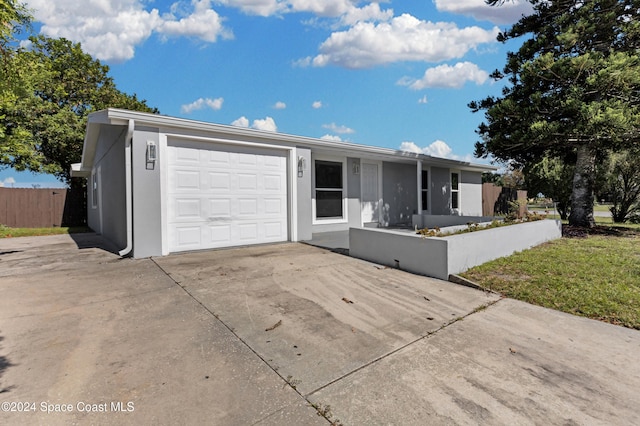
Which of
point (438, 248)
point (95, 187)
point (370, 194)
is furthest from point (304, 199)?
point (95, 187)

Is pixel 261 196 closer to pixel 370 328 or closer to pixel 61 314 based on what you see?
pixel 61 314

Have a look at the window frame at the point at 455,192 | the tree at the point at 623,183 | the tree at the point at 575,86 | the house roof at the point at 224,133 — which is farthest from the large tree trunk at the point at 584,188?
the window frame at the point at 455,192

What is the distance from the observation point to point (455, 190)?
14578 mm

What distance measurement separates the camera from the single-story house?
6.23 metres

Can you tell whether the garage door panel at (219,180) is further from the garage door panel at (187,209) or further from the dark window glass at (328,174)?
the dark window glass at (328,174)

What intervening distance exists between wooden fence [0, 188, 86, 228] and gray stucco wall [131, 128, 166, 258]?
41.3ft

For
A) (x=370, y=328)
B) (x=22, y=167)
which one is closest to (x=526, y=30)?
(x=370, y=328)

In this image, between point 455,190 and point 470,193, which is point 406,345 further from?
point 470,193

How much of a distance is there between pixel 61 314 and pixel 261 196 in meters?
4.93

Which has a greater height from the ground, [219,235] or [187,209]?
[187,209]

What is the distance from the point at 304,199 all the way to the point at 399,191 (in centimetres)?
510

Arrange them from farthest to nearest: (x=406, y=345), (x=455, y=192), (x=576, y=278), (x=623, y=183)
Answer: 1. (x=455, y=192)
2. (x=623, y=183)
3. (x=576, y=278)
4. (x=406, y=345)

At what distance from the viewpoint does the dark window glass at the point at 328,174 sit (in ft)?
32.2

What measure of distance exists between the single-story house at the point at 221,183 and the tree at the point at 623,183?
7665 mm
